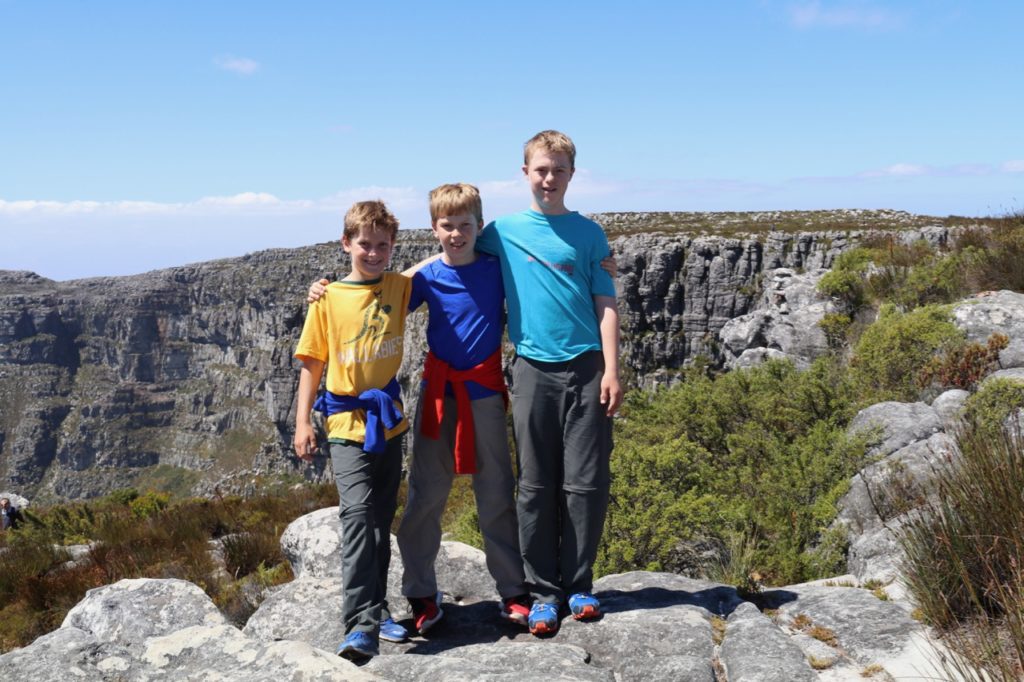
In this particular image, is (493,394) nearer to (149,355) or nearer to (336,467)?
(336,467)

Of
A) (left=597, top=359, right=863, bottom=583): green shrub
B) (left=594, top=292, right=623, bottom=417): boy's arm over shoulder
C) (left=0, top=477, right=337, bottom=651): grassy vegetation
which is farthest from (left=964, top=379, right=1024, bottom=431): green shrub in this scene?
(left=0, top=477, right=337, bottom=651): grassy vegetation

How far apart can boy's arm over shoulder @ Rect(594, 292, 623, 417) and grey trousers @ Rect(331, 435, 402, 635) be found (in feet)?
4.26

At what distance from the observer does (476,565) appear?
5062 mm

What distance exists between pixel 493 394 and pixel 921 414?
16.6 ft

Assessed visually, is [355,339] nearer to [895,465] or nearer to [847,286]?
[895,465]

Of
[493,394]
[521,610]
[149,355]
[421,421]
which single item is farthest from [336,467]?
[149,355]

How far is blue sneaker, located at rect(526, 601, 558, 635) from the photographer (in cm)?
399

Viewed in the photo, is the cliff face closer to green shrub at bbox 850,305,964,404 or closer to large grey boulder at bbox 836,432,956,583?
green shrub at bbox 850,305,964,404

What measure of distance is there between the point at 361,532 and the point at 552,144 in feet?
8.00

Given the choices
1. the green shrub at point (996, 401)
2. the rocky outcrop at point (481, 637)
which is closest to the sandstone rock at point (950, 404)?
the green shrub at point (996, 401)

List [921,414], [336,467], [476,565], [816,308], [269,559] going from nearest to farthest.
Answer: [336,467]
[476,565]
[921,414]
[269,559]
[816,308]

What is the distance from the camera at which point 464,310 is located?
4125 mm

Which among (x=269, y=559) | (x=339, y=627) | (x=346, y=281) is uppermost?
(x=346, y=281)

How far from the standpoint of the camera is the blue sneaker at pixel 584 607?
403cm
